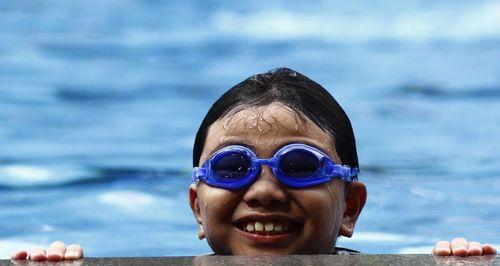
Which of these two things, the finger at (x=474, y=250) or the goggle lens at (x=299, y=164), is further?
the goggle lens at (x=299, y=164)

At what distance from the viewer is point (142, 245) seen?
798 centimetres

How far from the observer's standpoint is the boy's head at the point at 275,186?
15.9ft

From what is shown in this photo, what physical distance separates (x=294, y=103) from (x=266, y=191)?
0.50m

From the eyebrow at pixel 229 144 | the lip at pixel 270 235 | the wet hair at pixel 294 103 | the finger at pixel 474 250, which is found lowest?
the finger at pixel 474 250

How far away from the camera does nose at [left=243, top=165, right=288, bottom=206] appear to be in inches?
190

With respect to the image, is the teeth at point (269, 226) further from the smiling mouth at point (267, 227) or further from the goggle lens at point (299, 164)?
the goggle lens at point (299, 164)

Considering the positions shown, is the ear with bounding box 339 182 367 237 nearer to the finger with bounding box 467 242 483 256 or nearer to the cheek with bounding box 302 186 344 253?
the cheek with bounding box 302 186 344 253

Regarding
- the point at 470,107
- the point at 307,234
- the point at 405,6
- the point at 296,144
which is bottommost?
the point at 307,234

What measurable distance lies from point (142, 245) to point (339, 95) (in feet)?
11.0

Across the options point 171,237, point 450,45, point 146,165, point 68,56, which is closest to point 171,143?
point 146,165

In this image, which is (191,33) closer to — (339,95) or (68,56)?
(68,56)

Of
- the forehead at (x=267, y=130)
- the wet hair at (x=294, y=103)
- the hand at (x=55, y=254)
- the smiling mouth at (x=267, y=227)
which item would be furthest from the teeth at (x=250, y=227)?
the hand at (x=55, y=254)

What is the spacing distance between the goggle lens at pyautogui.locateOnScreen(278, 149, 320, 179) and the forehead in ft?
0.21

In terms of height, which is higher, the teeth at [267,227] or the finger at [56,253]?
the teeth at [267,227]
